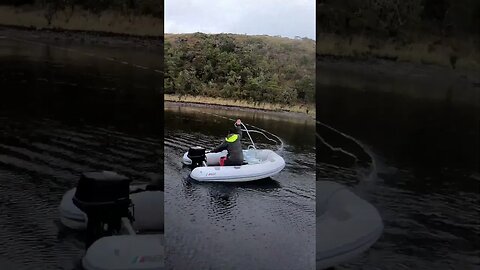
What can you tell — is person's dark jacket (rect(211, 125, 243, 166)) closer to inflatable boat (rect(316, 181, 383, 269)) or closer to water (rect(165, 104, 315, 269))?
water (rect(165, 104, 315, 269))

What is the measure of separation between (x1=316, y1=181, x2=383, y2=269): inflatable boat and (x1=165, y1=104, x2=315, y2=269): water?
153mm

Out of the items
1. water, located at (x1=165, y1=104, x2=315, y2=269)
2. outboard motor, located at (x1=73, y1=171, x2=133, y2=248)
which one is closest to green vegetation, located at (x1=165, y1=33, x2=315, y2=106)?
water, located at (x1=165, y1=104, x2=315, y2=269)

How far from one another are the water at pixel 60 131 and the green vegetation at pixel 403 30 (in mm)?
1061

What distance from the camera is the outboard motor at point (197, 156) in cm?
324

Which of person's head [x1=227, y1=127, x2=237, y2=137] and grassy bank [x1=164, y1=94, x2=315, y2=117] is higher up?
grassy bank [x1=164, y1=94, x2=315, y2=117]

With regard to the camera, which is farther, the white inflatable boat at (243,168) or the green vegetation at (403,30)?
the white inflatable boat at (243,168)

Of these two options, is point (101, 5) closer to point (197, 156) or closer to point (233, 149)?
point (197, 156)

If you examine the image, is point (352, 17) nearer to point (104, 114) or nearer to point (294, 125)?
point (294, 125)

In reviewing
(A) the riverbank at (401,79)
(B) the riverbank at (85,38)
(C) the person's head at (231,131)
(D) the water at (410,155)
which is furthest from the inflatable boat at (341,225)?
(B) the riverbank at (85,38)

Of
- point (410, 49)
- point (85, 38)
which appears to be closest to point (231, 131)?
point (85, 38)

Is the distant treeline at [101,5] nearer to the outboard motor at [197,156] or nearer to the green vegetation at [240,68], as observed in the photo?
the green vegetation at [240,68]

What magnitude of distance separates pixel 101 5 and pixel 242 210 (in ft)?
4.97

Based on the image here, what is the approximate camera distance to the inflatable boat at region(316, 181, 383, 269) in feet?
9.17

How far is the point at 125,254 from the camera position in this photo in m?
2.66
